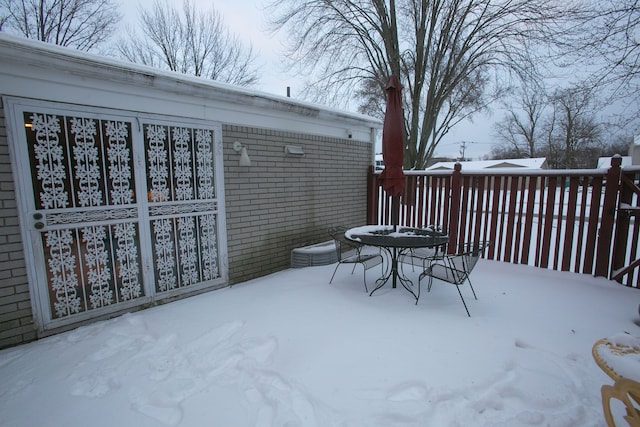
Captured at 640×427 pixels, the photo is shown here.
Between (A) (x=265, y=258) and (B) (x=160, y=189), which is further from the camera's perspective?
(A) (x=265, y=258)

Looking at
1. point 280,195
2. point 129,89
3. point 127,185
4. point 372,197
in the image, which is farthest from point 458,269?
point 129,89

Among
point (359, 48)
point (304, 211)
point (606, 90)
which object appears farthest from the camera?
point (359, 48)

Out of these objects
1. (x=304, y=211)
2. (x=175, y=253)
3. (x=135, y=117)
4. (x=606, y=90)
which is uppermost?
(x=606, y=90)

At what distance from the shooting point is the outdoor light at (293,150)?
494 centimetres

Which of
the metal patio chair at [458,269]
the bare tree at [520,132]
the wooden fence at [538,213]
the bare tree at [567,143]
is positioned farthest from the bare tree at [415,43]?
the bare tree at [520,132]

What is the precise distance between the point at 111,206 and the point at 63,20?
14678 millimetres

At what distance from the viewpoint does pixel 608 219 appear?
13.3ft

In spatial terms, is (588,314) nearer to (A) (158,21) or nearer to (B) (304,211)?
(B) (304,211)

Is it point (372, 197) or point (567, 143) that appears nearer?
point (372, 197)

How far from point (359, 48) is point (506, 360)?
1117 cm

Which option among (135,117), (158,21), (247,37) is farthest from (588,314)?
(158,21)

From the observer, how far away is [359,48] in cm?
1105

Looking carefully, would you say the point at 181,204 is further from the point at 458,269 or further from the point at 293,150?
the point at 458,269

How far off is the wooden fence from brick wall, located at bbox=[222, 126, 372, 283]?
1086mm
